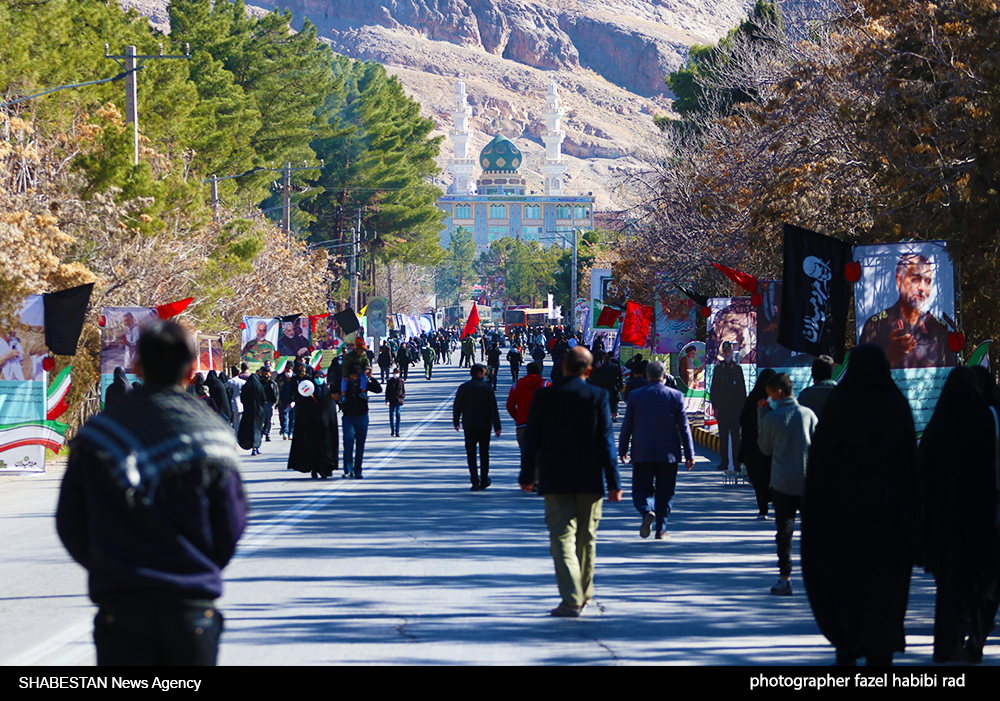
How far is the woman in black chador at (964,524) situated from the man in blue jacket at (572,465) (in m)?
2.19

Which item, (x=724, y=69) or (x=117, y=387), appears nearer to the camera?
(x=117, y=387)

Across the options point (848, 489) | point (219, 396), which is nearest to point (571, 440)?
point (848, 489)

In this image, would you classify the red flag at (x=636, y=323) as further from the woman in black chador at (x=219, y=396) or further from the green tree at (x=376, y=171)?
the green tree at (x=376, y=171)

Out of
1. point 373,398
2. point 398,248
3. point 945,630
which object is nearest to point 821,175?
point 945,630

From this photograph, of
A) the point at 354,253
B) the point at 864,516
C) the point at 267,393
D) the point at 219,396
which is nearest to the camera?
the point at 864,516

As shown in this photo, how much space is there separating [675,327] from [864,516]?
24418 mm

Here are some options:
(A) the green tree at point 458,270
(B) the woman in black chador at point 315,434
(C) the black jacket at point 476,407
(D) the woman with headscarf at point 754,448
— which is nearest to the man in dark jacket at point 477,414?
(C) the black jacket at point 476,407

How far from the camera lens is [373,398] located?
4512cm

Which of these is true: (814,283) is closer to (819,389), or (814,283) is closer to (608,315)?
(819,389)

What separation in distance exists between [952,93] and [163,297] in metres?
21.4

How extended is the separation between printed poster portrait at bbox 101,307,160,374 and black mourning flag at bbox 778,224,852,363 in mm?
11411

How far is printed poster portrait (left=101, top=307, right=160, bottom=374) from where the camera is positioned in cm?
2214

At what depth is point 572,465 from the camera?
8773 mm

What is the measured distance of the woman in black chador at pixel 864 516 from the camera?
683 cm
